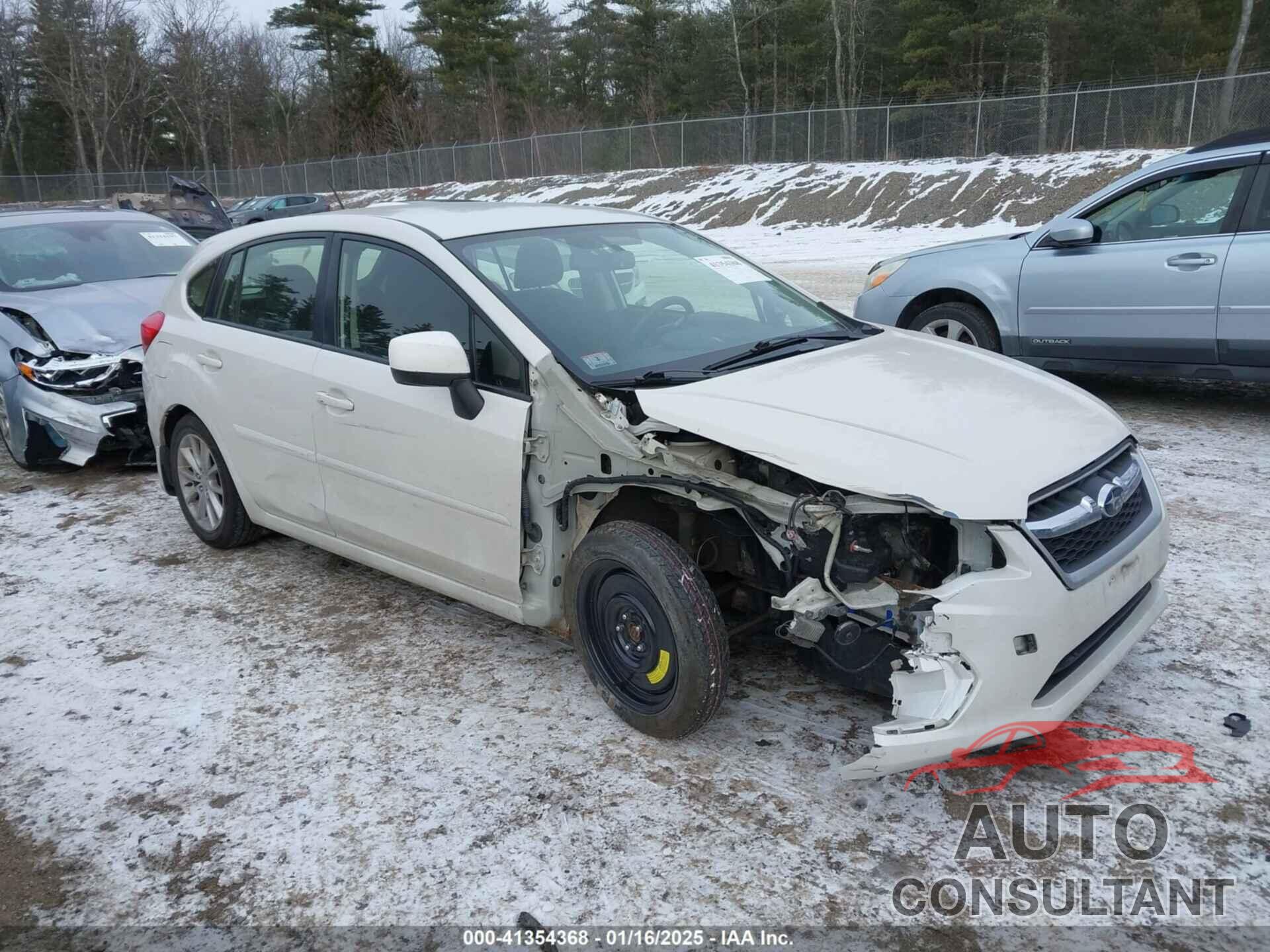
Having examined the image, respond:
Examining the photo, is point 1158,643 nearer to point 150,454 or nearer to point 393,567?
point 393,567

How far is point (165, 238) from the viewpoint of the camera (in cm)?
811

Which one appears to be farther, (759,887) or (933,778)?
(933,778)

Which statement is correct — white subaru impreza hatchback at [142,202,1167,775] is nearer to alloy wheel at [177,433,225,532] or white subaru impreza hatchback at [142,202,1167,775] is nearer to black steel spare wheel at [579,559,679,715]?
black steel spare wheel at [579,559,679,715]

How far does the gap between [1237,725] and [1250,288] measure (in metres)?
3.81

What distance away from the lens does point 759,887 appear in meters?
2.63

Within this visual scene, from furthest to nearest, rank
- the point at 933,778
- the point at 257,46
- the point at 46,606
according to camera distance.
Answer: the point at 257,46 < the point at 46,606 < the point at 933,778

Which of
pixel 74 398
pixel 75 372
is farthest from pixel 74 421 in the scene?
pixel 75 372

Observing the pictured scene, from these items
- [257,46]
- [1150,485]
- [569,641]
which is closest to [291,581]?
[569,641]

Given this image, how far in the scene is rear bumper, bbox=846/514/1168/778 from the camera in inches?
104

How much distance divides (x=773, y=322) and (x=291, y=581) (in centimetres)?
266

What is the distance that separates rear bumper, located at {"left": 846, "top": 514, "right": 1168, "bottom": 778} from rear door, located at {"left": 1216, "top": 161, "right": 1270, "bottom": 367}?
4.13 meters

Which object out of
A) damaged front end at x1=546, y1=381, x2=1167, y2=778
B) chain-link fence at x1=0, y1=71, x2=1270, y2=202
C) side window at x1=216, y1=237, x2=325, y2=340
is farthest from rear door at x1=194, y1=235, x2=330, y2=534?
chain-link fence at x1=0, y1=71, x2=1270, y2=202

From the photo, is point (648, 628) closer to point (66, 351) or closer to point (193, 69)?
point (66, 351)

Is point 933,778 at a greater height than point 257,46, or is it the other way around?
point 257,46
